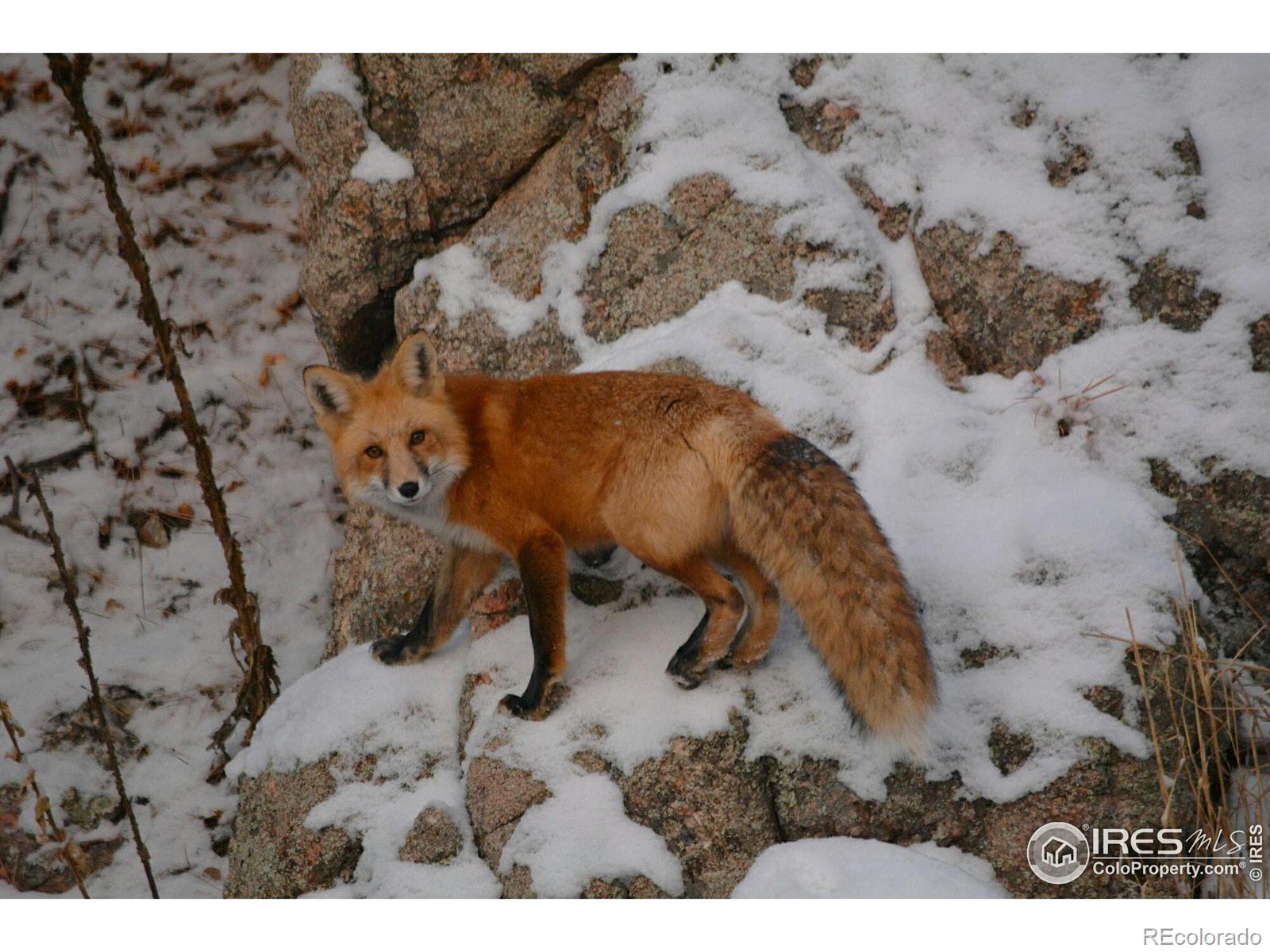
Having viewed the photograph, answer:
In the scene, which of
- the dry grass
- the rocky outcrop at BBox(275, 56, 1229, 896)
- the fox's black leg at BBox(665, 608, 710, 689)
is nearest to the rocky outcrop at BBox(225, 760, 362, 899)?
A: the rocky outcrop at BBox(275, 56, 1229, 896)

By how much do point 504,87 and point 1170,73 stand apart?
2.42 m

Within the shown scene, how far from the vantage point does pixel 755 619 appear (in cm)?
271

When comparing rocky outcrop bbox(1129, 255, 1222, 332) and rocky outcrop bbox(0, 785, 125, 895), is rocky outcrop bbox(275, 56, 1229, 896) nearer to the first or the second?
rocky outcrop bbox(1129, 255, 1222, 332)

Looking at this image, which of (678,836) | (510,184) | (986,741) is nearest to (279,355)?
(510,184)

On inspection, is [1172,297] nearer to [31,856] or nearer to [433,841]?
[433,841]

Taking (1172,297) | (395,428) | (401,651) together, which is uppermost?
(1172,297)

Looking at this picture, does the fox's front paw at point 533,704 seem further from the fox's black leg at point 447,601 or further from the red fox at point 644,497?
the fox's black leg at point 447,601

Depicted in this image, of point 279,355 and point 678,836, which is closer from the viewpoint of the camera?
point 678,836

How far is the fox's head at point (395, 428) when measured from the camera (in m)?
2.75

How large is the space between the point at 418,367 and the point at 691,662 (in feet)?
3.80

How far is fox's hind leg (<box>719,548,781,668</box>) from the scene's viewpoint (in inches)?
106

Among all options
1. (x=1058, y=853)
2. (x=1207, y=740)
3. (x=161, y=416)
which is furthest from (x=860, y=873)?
(x=161, y=416)

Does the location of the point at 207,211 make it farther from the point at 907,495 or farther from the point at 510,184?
the point at 907,495

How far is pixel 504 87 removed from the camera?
3.94 meters
